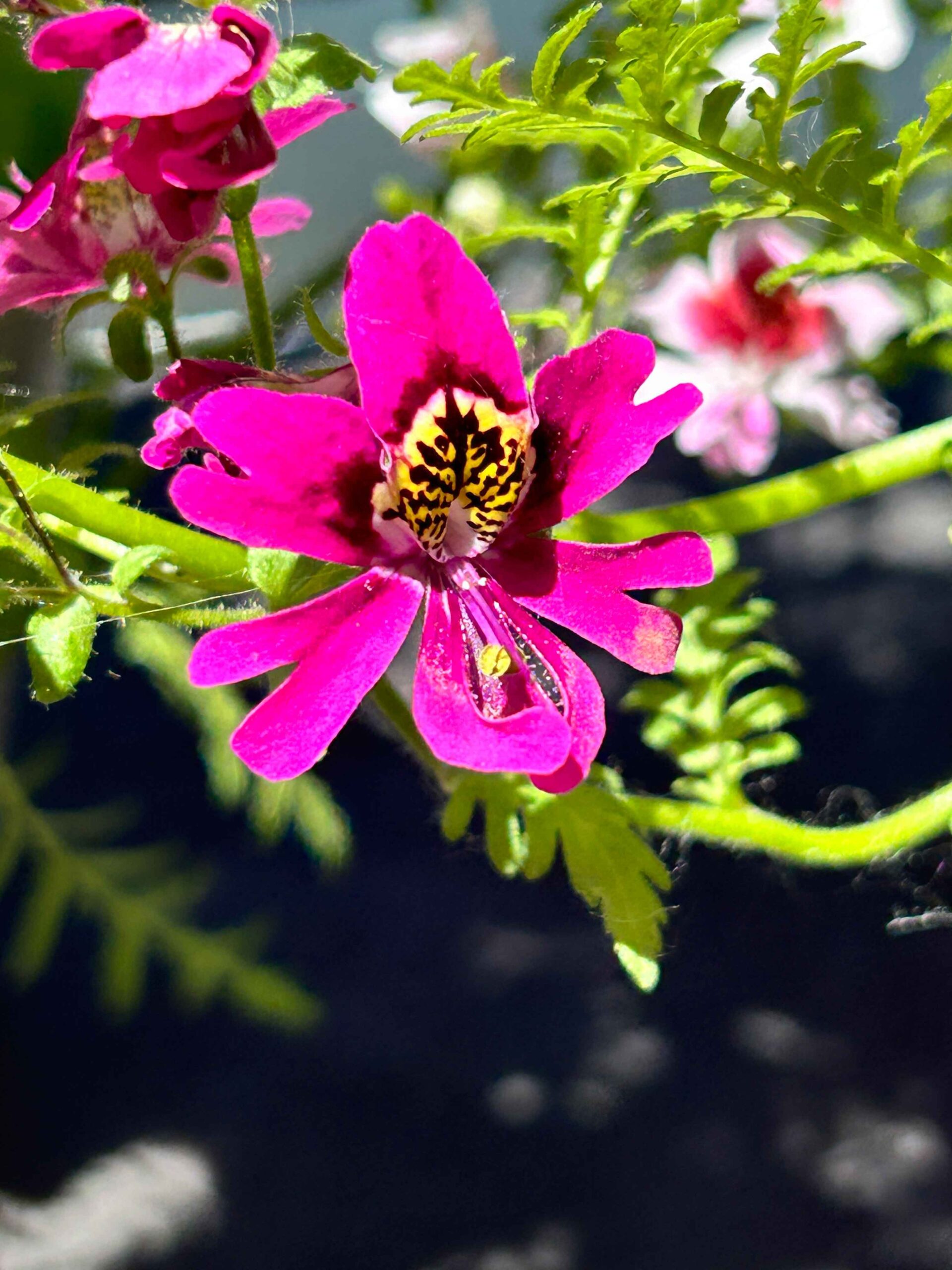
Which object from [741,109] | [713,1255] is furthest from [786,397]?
[713,1255]

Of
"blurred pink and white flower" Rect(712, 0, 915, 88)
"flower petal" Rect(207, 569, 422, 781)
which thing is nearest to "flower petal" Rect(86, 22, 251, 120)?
"flower petal" Rect(207, 569, 422, 781)

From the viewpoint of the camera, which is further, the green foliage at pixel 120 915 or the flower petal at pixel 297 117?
the green foliage at pixel 120 915

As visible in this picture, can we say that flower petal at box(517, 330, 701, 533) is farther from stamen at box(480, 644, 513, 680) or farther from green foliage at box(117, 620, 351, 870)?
green foliage at box(117, 620, 351, 870)

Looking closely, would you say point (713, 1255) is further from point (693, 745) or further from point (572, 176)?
point (572, 176)

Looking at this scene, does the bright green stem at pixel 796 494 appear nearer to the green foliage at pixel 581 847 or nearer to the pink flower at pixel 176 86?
the green foliage at pixel 581 847

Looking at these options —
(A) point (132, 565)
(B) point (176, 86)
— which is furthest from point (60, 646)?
(B) point (176, 86)

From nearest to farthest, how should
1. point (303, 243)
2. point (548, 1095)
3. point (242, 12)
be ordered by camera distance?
point (242, 12) → point (303, 243) → point (548, 1095)

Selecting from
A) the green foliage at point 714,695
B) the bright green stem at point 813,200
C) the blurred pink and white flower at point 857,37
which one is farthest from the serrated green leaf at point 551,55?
the green foliage at point 714,695

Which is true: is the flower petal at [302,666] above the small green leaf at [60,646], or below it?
above
